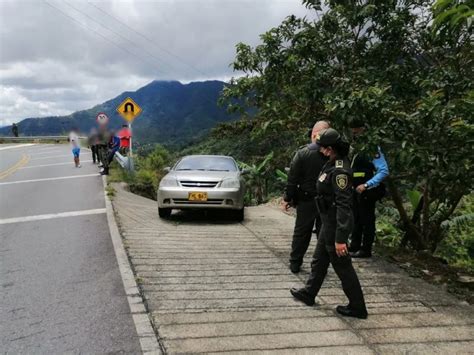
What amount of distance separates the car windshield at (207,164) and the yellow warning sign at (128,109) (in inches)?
215

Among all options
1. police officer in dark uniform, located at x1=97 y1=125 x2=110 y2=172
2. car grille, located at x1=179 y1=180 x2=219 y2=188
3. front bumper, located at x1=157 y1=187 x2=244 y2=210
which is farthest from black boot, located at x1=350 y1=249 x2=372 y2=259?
police officer in dark uniform, located at x1=97 y1=125 x2=110 y2=172

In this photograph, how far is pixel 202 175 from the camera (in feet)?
30.9

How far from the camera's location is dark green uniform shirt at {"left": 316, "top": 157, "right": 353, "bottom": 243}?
4150 millimetres

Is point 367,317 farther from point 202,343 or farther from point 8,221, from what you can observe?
point 8,221

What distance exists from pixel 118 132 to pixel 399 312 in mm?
14401

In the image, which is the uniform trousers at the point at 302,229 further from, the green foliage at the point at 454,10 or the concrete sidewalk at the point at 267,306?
→ the green foliage at the point at 454,10

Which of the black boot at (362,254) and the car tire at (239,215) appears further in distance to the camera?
the car tire at (239,215)

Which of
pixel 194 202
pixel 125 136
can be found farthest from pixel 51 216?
pixel 125 136

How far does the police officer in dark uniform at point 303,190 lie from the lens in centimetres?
566

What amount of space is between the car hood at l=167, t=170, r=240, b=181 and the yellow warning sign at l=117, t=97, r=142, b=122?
6.25 m

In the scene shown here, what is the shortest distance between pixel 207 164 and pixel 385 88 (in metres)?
5.83

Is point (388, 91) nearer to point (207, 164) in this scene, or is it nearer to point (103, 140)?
point (207, 164)

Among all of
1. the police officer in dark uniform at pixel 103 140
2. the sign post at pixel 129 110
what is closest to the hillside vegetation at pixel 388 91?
the sign post at pixel 129 110

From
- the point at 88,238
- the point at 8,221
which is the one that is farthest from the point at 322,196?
the point at 8,221
